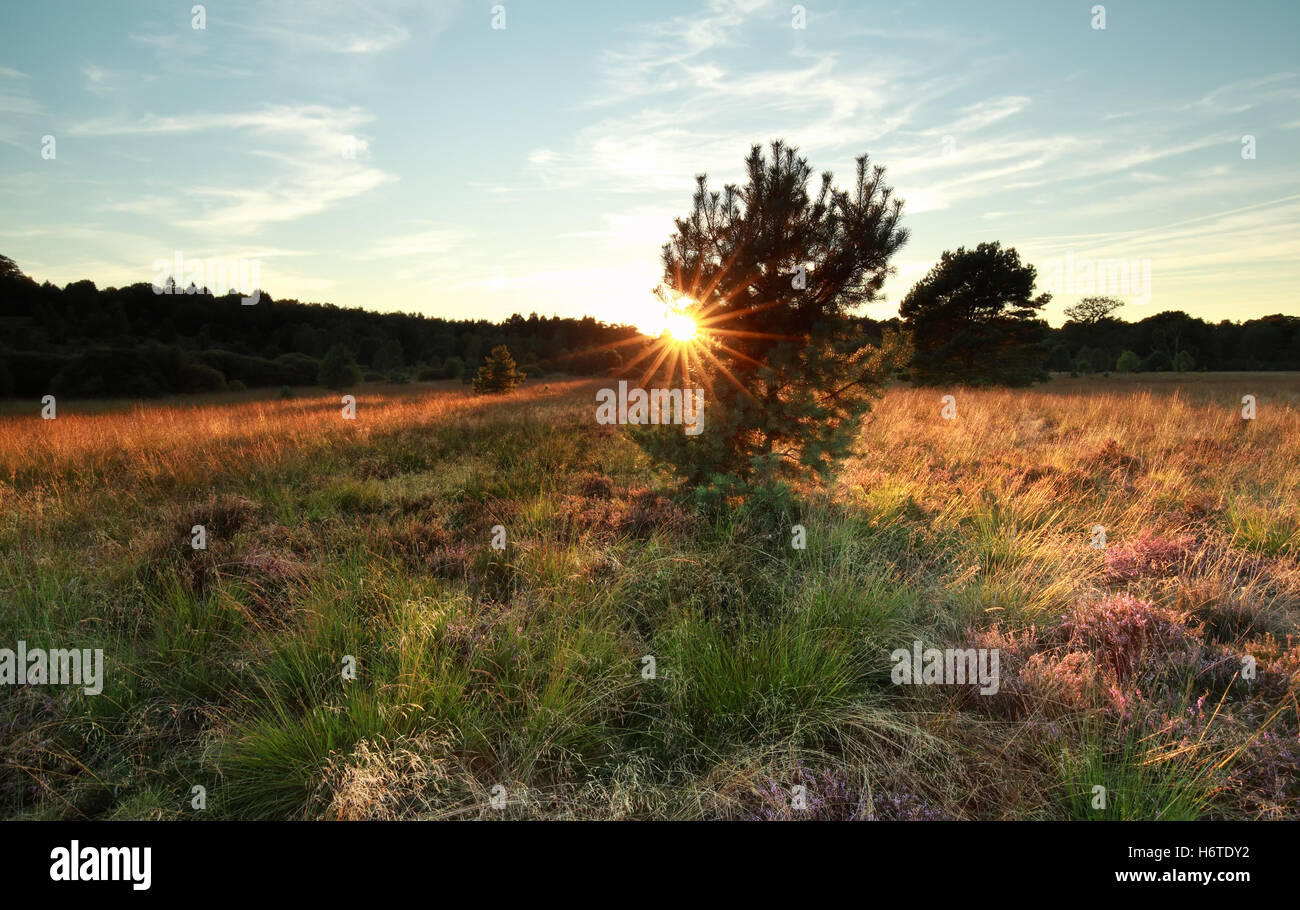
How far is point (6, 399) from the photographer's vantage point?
39.6 meters

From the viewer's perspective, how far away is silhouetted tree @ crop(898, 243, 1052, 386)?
32.8 metres

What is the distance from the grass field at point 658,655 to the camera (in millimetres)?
2490

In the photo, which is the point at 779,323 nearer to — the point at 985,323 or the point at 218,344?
the point at 985,323

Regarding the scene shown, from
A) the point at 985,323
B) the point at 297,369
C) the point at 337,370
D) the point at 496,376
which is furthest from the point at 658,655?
the point at 297,369

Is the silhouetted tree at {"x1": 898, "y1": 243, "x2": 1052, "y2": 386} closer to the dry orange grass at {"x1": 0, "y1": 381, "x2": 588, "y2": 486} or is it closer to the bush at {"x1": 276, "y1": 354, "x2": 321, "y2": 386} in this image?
the dry orange grass at {"x1": 0, "y1": 381, "x2": 588, "y2": 486}

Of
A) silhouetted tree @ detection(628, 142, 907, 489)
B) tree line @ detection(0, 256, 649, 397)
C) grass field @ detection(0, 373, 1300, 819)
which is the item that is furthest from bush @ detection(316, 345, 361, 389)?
silhouetted tree @ detection(628, 142, 907, 489)

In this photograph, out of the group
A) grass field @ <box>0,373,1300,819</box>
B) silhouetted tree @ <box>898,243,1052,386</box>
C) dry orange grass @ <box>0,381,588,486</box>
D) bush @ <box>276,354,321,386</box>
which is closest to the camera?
grass field @ <box>0,373,1300,819</box>

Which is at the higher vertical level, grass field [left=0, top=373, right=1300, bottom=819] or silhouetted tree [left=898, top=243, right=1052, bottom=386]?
silhouetted tree [left=898, top=243, right=1052, bottom=386]

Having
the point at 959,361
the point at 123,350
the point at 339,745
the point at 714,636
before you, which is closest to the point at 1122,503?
the point at 714,636

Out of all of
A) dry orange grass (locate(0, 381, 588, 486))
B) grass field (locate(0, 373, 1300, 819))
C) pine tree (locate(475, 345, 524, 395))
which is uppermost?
pine tree (locate(475, 345, 524, 395))

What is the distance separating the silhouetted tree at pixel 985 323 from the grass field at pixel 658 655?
2907 centimetres

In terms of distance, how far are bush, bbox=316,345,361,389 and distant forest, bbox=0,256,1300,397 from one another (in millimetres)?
6636

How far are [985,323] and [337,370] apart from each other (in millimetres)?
50681

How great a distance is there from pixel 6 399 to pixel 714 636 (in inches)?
2265
